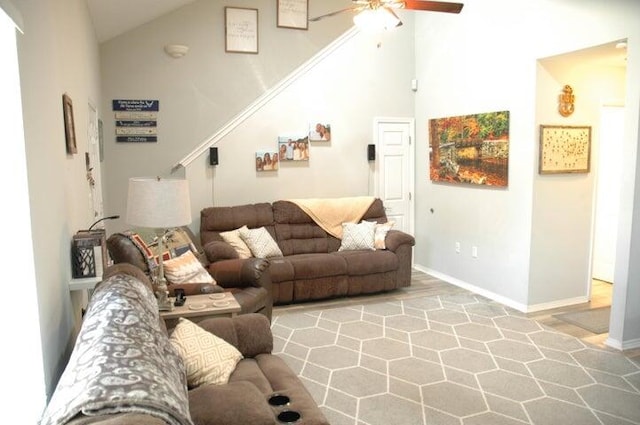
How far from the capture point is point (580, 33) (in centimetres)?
390

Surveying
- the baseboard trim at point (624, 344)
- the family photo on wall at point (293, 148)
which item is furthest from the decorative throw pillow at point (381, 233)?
the baseboard trim at point (624, 344)

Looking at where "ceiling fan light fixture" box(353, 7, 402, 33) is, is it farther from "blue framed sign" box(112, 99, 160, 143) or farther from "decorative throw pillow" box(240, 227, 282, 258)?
"blue framed sign" box(112, 99, 160, 143)

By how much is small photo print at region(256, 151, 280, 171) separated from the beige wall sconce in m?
1.40

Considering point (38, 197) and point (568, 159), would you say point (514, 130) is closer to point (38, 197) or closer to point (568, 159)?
point (568, 159)

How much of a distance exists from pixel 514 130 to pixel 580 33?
1010 millimetres

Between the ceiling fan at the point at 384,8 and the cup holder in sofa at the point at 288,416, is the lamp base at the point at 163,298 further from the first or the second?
the ceiling fan at the point at 384,8

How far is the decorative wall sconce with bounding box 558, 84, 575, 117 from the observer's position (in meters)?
4.46

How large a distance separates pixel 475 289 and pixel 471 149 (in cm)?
155

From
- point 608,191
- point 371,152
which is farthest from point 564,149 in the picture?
point 371,152

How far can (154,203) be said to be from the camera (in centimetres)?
276

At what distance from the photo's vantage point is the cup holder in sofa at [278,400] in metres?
1.98

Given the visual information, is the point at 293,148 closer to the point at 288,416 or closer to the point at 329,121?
the point at 329,121

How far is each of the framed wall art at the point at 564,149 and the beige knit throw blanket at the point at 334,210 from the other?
206 centimetres

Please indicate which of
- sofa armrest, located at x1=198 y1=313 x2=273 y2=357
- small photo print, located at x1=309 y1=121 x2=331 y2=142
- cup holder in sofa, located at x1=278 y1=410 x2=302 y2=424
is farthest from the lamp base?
small photo print, located at x1=309 y1=121 x2=331 y2=142
